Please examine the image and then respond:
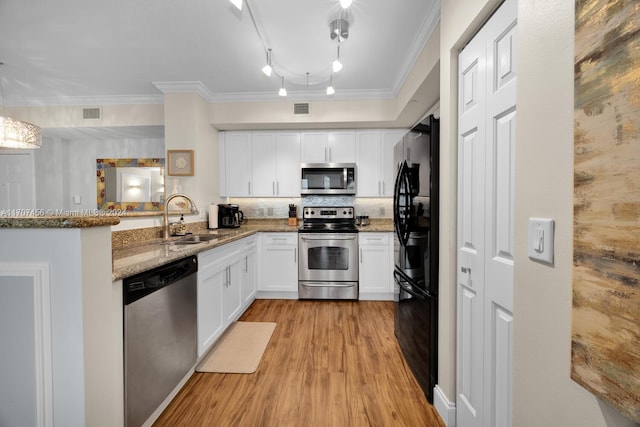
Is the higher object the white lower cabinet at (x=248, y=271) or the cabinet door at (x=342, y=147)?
the cabinet door at (x=342, y=147)

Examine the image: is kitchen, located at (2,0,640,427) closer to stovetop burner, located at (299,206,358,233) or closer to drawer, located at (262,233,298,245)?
drawer, located at (262,233,298,245)

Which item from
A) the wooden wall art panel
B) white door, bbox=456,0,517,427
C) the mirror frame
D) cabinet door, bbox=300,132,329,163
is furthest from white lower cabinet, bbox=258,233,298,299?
the wooden wall art panel

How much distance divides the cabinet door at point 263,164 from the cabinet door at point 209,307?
169 cm

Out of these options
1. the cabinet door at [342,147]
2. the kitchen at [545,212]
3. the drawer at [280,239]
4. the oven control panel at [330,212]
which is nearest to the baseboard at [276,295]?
the drawer at [280,239]

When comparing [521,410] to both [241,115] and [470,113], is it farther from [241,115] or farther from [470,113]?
[241,115]

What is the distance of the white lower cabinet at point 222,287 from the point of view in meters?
1.98

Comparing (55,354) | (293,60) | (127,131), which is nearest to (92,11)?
(293,60)

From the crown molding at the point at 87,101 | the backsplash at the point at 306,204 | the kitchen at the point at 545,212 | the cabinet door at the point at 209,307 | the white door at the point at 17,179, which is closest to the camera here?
the kitchen at the point at 545,212

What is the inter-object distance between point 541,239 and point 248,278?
9.52 ft

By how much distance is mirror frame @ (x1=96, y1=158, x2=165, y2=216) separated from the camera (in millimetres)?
4328

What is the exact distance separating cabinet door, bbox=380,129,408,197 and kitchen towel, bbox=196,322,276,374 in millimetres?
2310

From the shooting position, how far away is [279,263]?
352 cm

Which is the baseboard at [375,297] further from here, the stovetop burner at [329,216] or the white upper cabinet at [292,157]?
the white upper cabinet at [292,157]

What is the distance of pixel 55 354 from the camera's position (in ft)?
3.27
